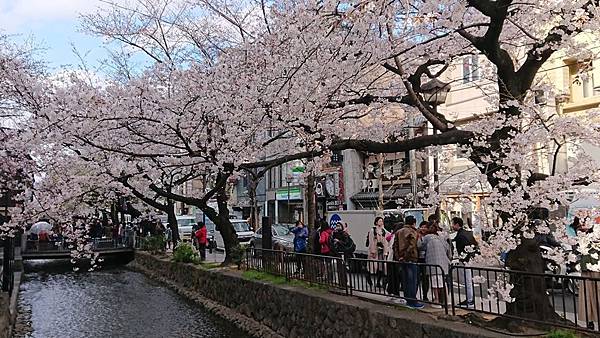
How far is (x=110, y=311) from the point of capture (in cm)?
1644

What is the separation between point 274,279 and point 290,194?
2969 centimetres

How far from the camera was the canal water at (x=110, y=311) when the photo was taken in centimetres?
1345

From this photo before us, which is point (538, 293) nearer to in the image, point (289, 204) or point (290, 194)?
point (290, 194)

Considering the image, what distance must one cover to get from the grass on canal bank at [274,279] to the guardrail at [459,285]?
4.5 inches

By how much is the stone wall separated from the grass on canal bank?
19 centimetres

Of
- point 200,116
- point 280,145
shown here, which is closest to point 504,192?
point 200,116

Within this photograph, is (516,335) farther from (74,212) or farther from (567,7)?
(74,212)

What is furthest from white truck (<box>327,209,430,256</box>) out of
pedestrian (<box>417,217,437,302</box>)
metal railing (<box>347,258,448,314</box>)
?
metal railing (<box>347,258,448,314</box>)

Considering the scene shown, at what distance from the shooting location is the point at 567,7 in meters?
7.32

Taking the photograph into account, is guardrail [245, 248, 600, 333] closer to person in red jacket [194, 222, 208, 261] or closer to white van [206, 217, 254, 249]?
person in red jacket [194, 222, 208, 261]

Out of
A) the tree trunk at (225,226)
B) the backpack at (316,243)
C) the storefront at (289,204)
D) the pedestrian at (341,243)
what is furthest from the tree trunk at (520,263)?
the storefront at (289,204)

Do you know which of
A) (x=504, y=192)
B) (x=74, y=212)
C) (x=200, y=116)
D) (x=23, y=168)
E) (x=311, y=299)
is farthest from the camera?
(x=74, y=212)

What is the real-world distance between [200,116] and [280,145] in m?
5.09

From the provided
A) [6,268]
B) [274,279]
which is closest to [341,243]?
[274,279]
